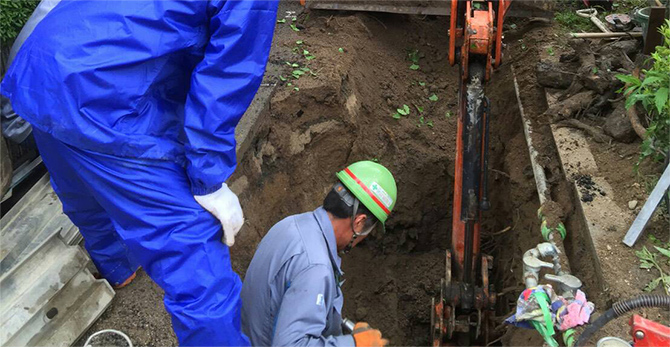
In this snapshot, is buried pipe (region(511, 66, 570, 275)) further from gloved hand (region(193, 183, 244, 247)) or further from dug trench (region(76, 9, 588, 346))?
gloved hand (region(193, 183, 244, 247))

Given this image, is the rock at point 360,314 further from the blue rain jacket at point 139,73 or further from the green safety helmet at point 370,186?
the blue rain jacket at point 139,73

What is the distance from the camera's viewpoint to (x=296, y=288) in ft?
8.89

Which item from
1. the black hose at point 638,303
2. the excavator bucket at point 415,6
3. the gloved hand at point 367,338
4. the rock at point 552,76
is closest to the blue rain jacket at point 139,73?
the gloved hand at point 367,338

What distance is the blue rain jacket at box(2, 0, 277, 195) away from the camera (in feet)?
9.07

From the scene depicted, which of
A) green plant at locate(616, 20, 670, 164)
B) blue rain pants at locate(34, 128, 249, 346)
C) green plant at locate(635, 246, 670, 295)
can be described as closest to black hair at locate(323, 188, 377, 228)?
blue rain pants at locate(34, 128, 249, 346)

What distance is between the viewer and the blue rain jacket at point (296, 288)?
2.65 meters

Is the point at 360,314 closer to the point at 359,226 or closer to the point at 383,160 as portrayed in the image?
the point at 383,160

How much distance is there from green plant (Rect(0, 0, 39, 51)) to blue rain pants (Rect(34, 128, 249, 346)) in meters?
1.48

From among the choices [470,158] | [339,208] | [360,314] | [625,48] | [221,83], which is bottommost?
[360,314]

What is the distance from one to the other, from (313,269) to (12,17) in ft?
9.47

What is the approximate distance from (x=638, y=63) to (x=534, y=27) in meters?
1.91

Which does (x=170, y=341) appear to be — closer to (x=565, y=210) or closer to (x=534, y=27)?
(x=565, y=210)

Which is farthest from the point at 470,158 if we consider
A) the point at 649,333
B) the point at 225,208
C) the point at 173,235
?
the point at 173,235

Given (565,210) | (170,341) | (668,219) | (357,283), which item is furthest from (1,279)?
(668,219)
